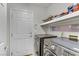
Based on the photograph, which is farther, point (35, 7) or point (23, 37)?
point (23, 37)

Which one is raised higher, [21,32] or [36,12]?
[36,12]

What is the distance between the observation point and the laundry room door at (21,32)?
36.7 inches

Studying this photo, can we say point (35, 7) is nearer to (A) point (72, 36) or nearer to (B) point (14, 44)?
(B) point (14, 44)

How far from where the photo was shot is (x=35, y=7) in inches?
34.8

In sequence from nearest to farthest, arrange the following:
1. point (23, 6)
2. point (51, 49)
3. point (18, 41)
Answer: point (51, 49), point (23, 6), point (18, 41)

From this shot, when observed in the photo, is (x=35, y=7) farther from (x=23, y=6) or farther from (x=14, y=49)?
(x=14, y=49)

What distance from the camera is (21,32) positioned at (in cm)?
100

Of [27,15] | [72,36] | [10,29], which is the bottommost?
[72,36]

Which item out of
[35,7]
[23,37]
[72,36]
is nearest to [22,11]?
[35,7]

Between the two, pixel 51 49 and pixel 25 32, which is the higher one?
pixel 25 32

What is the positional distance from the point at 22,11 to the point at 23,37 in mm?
298

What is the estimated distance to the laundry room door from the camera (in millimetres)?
931

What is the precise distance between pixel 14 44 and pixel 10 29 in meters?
0.18

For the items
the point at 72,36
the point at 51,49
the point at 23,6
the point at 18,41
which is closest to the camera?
the point at 51,49
